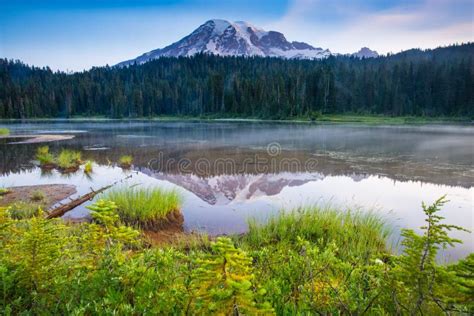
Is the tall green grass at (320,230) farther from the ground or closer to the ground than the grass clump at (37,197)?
farther from the ground

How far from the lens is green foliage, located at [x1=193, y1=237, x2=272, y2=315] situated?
2.46 meters

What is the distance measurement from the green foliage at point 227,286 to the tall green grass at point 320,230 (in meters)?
4.73

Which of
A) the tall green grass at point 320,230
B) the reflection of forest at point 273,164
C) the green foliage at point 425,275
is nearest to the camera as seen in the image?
the green foliage at point 425,275

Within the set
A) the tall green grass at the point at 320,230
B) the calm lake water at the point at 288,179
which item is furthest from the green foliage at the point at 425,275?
the calm lake water at the point at 288,179

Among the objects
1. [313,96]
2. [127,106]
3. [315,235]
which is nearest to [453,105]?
[313,96]

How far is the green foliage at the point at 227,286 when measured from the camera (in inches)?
97.0

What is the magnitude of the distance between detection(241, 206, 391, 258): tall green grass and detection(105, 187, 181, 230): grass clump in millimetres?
3342

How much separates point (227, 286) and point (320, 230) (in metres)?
5.89

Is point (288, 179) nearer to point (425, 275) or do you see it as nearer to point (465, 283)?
point (425, 275)

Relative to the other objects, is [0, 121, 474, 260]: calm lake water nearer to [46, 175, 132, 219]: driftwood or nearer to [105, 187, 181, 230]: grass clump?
[46, 175, 132, 219]: driftwood

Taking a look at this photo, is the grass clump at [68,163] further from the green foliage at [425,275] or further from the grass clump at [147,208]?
the green foliage at [425,275]

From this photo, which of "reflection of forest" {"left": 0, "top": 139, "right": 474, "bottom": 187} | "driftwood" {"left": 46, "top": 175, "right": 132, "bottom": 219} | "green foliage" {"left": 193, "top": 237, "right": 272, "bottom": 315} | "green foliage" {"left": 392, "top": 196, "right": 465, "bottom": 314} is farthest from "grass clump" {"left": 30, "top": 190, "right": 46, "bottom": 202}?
"green foliage" {"left": 392, "top": 196, "right": 465, "bottom": 314}

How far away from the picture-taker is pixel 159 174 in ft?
62.4

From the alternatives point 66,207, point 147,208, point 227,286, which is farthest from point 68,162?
point 227,286
